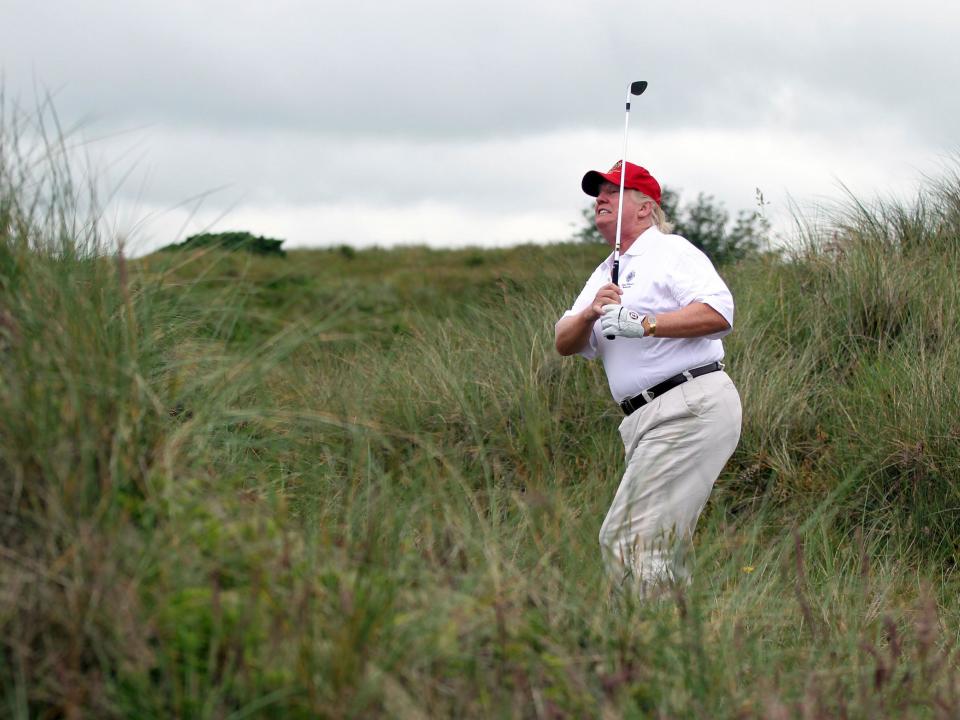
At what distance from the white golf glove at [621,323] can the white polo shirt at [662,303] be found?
0.30 m

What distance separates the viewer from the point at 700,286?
575cm

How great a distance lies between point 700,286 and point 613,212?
0.89 meters

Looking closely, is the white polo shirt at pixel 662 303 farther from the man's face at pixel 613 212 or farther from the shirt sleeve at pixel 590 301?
the man's face at pixel 613 212

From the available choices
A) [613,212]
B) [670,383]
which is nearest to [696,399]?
[670,383]

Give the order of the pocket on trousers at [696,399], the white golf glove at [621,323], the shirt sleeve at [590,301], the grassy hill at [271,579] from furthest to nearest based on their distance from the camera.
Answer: the shirt sleeve at [590,301]
the pocket on trousers at [696,399]
the white golf glove at [621,323]
the grassy hill at [271,579]

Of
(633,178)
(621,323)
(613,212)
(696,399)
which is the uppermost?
(633,178)

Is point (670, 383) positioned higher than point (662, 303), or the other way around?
point (662, 303)

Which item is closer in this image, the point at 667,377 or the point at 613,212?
the point at 667,377

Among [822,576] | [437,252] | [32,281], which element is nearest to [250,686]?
[32,281]

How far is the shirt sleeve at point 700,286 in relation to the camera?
567 centimetres

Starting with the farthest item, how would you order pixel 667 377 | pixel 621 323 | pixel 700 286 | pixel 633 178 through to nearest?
pixel 633 178, pixel 667 377, pixel 700 286, pixel 621 323

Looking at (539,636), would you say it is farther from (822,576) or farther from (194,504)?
(822,576)

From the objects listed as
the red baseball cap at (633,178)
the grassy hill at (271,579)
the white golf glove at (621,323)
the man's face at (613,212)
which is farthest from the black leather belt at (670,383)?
the red baseball cap at (633,178)

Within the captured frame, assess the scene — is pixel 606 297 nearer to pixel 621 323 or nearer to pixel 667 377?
pixel 621 323
